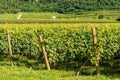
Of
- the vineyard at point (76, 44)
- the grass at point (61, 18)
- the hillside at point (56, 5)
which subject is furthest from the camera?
the hillside at point (56, 5)

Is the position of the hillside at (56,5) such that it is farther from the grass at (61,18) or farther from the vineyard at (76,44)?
the vineyard at (76,44)

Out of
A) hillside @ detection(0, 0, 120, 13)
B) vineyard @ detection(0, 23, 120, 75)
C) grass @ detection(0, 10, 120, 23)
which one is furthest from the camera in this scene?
hillside @ detection(0, 0, 120, 13)

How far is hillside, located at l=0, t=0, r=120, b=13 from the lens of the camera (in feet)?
538

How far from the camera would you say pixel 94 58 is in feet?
58.9

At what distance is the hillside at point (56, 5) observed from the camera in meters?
164

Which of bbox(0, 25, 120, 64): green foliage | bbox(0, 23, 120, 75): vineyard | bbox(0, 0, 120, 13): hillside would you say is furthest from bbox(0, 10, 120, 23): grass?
bbox(0, 25, 120, 64): green foliage

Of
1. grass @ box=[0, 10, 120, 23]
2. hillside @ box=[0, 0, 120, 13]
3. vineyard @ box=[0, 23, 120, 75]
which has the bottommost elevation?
hillside @ box=[0, 0, 120, 13]

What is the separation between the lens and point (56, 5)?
18825 cm

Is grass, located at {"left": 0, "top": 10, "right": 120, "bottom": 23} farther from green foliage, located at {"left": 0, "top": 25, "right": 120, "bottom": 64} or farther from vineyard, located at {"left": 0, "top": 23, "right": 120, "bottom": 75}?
green foliage, located at {"left": 0, "top": 25, "right": 120, "bottom": 64}

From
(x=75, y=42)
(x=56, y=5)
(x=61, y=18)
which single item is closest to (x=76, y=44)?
(x=75, y=42)

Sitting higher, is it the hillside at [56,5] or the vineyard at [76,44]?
the vineyard at [76,44]

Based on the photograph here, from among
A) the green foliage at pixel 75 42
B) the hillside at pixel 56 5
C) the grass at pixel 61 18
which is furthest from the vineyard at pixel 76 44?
the hillside at pixel 56 5

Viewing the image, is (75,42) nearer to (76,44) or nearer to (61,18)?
(76,44)

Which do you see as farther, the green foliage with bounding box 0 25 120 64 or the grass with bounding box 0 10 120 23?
the grass with bounding box 0 10 120 23
